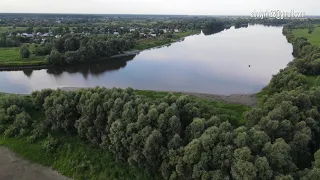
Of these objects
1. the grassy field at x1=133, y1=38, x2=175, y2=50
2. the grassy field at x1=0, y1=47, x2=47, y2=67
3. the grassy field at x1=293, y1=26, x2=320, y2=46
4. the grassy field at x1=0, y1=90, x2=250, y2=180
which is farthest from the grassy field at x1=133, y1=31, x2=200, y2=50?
the grassy field at x1=0, y1=90, x2=250, y2=180

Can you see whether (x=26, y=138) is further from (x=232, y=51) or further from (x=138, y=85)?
(x=232, y=51)

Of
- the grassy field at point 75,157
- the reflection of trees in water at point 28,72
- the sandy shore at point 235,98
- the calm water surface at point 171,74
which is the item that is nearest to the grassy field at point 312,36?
the calm water surface at point 171,74

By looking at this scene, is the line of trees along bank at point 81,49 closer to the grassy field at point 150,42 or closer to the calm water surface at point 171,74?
the calm water surface at point 171,74

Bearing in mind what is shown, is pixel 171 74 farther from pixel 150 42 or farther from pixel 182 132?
pixel 150 42

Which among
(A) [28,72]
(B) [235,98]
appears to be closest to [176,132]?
(B) [235,98]

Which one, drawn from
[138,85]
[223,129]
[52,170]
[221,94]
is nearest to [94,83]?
[138,85]
